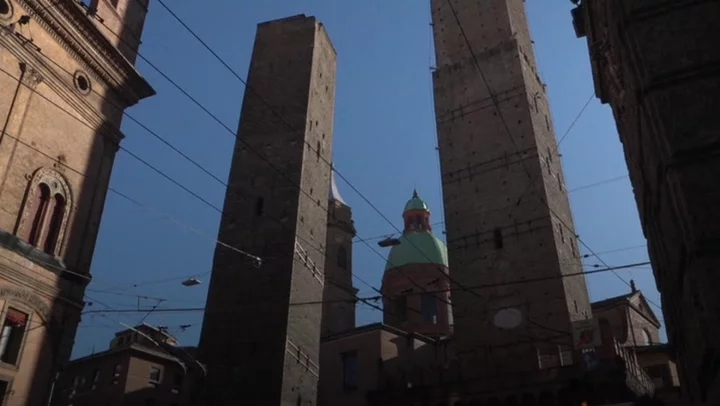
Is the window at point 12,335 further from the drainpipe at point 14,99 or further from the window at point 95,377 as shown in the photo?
the window at point 95,377

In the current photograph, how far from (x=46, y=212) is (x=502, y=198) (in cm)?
1376

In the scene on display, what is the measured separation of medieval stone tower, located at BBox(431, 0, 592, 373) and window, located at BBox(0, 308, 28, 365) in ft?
39.7

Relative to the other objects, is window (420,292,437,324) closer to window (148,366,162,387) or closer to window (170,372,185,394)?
window (170,372,185,394)

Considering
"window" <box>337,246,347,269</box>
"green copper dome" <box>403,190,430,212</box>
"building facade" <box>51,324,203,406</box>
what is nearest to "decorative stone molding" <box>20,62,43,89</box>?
"building facade" <box>51,324,203,406</box>

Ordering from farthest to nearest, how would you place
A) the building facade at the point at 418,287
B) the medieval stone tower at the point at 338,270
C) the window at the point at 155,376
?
the building facade at the point at 418,287 → the medieval stone tower at the point at 338,270 → the window at the point at 155,376

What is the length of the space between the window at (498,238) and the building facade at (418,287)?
1097cm

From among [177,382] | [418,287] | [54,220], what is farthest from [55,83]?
[418,287]

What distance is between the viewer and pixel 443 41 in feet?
82.8

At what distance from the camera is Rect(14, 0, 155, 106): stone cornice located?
43.5 feet

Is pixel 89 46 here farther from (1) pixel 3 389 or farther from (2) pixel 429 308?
(2) pixel 429 308

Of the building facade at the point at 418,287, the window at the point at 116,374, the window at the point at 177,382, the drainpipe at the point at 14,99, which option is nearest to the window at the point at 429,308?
the building facade at the point at 418,287

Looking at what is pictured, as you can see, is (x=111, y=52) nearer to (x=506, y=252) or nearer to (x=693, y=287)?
(x=506, y=252)

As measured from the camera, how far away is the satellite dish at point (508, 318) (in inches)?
707

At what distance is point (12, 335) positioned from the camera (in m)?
11.6
